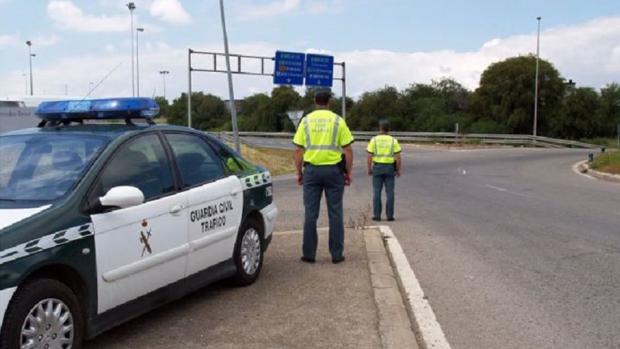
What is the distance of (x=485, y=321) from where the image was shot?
5465 millimetres

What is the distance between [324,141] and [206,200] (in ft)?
6.44

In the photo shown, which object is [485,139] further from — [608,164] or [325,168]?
[325,168]

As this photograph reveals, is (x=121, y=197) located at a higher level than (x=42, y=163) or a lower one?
lower

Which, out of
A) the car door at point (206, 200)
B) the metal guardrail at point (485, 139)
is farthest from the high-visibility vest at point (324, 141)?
the metal guardrail at point (485, 139)

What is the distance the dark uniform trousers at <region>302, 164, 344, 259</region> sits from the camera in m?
7.28

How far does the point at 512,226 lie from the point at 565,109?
65.1 meters

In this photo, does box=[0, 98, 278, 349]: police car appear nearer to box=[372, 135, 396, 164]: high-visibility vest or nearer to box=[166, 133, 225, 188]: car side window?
box=[166, 133, 225, 188]: car side window

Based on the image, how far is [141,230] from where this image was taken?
4750 millimetres

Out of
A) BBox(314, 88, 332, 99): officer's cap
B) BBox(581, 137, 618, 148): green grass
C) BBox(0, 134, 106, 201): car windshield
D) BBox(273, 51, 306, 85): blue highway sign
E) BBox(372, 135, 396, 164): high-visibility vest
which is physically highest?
BBox(273, 51, 306, 85): blue highway sign

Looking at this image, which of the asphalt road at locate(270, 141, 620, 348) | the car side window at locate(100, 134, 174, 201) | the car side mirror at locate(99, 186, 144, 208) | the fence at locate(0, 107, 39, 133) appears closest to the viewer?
the car side mirror at locate(99, 186, 144, 208)

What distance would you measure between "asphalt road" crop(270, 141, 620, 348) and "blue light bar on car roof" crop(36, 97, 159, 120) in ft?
9.19

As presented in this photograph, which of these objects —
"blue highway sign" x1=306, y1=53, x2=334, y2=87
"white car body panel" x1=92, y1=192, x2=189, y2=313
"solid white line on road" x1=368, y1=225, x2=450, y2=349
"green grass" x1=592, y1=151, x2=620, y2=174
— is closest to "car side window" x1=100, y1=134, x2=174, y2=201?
"white car body panel" x1=92, y1=192, x2=189, y2=313

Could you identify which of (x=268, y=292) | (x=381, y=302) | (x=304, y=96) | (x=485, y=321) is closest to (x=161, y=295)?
(x=268, y=292)

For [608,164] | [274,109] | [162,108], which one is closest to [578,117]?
[274,109]
